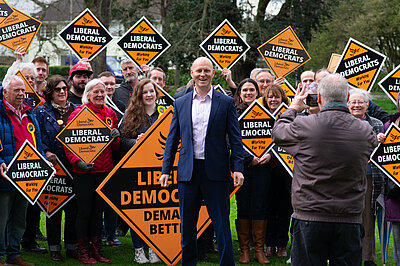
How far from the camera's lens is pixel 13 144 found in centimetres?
707

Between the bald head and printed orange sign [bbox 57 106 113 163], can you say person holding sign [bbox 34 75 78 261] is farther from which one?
the bald head

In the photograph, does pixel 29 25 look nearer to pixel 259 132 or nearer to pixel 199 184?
pixel 259 132

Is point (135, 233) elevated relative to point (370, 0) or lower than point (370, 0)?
lower

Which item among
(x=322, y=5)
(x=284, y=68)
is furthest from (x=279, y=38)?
(x=322, y=5)

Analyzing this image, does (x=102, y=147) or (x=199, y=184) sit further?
(x=102, y=147)

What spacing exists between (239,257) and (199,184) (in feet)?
7.57

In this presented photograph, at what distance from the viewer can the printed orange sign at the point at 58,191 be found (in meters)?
7.71

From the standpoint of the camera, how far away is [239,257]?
7.98 metres

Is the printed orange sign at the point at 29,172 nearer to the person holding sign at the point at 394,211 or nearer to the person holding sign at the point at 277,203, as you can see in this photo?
the person holding sign at the point at 277,203

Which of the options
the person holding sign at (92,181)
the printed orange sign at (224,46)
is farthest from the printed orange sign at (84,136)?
the printed orange sign at (224,46)

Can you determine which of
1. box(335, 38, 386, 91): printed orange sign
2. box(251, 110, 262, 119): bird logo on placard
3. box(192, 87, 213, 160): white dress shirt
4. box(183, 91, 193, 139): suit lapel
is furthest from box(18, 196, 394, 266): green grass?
box(335, 38, 386, 91): printed orange sign

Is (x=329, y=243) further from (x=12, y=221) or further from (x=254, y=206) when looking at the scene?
(x=12, y=221)

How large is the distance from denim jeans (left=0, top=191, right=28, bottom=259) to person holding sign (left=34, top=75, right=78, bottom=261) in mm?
601

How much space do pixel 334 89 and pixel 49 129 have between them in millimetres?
4270
